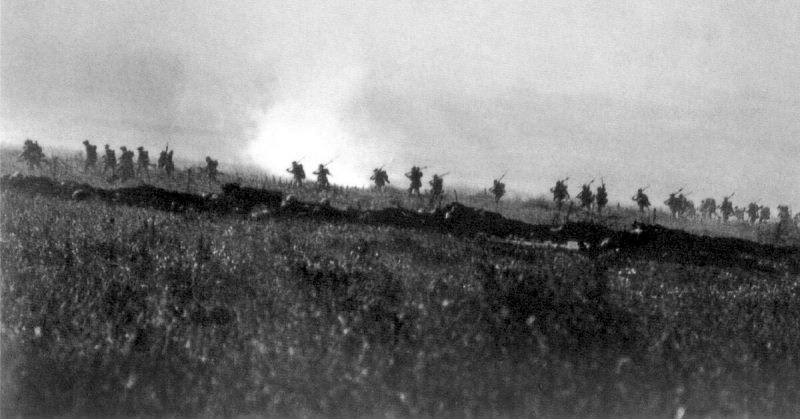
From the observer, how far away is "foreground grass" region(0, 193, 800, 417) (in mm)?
6621

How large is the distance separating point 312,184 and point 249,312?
Answer: 3958 cm

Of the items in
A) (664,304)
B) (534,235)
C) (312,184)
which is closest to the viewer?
(664,304)

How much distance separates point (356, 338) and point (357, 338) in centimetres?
1

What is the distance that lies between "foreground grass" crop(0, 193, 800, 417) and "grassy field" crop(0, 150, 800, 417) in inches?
1.0

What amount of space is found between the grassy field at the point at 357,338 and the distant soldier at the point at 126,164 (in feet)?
104

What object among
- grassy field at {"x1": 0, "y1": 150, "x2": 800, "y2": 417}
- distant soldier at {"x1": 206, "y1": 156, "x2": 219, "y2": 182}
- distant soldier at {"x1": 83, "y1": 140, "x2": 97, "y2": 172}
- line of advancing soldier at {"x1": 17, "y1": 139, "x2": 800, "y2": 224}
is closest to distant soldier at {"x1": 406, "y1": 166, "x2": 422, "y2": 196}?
line of advancing soldier at {"x1": 17, "y1": 139, "x2": 800, "y2": 224}

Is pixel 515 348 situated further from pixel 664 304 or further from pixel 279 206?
pixel 279 206

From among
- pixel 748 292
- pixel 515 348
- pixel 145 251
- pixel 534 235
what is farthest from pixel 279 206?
pixel 515 348

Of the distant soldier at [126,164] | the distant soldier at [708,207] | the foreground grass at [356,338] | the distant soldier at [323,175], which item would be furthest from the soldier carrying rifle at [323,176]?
the distant soldier at [708,207]

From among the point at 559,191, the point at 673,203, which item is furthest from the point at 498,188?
the point at 673,203

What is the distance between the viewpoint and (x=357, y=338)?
785 centimetres

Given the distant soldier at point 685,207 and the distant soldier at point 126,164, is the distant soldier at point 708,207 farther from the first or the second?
the distant soldier at point 126,164

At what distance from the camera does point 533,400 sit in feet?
22.8

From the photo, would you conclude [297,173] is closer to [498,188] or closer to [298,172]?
[298,172]
